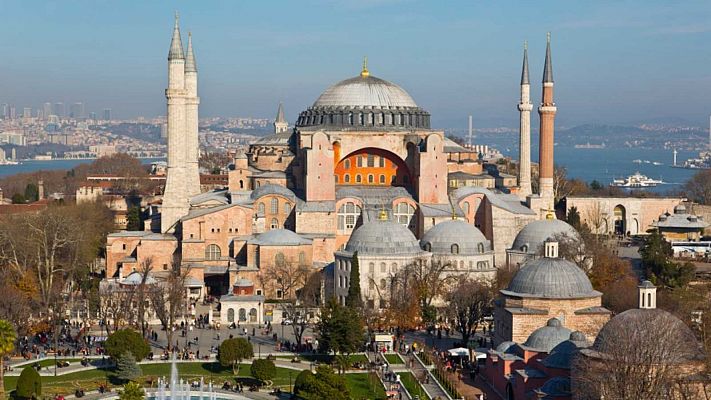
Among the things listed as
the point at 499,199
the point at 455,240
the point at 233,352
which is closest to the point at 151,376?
the point at 233,352

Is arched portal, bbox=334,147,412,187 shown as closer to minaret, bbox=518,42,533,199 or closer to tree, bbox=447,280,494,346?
minaret, bbox=518,42,533,199

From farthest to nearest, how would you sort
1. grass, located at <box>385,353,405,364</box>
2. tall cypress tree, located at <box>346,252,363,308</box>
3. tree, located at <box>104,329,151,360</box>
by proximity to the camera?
tall cypress tree, located at <box>346,252,363,308</box> < grass, located at <box>385,353,405,364</box> < tree, located at <box>104,329,151,360</box>

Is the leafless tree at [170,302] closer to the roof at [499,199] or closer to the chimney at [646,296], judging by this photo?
the roof at [499,199]

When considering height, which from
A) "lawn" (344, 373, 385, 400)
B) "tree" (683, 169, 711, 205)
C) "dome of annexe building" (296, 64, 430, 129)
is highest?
"dome of annexe building" (296, 64, 430, 129)

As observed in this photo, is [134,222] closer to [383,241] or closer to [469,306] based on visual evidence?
[383,241]

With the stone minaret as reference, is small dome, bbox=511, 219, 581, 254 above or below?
below

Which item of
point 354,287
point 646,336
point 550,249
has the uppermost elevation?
point 550,249

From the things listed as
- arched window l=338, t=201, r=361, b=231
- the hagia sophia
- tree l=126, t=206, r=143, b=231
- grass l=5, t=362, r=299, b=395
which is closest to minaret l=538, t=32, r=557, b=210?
the hagia sophia
